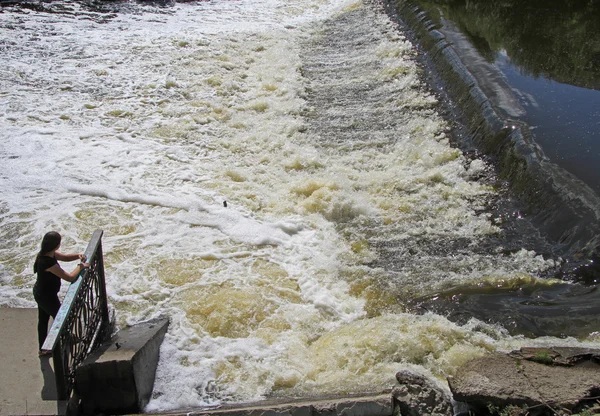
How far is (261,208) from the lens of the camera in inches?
309

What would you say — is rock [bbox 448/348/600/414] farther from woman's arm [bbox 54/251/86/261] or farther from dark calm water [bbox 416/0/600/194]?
woman's arm [bbox 54/251/86/261]

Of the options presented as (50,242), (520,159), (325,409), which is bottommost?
(325,409)

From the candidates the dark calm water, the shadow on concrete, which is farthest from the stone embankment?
the dark calm water

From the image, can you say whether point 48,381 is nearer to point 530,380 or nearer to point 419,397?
point 419,397

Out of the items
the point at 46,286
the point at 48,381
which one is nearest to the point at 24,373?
the point at 48,381

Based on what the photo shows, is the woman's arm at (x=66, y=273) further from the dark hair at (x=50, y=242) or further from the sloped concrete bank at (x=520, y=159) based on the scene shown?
the sloped concrete bank at (x=520, y=159)

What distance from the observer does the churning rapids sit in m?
5.31

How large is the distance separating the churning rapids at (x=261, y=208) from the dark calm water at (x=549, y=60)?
117cm

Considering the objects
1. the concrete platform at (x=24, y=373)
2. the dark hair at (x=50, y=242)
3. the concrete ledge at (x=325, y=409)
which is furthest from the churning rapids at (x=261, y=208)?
the dark hair at (x=50, y=242)

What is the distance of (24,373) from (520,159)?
6.31m

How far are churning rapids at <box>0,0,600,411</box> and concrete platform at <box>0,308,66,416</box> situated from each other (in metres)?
0.61

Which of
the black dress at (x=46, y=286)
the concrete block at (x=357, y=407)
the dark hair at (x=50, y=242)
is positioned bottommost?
the concrete block at (x=357, y=407)

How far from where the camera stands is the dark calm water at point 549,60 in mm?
7973

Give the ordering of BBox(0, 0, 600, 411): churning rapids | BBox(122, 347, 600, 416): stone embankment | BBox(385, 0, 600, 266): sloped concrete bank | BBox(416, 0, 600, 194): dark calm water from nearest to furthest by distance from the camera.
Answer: BBox(122, 347, 600, 416): stone embankment, BBox(0, 0, 600, 411): churning rapids, BBox(385, 0, 600, 266): sloped concrete bank, BBox(416, 0, 600, 194): dark calm water
